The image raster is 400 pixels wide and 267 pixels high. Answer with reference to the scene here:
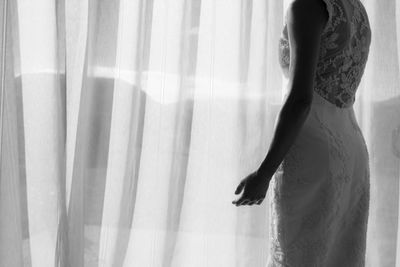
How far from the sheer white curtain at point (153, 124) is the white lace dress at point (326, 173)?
0.93 metres

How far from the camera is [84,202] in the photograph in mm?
2299

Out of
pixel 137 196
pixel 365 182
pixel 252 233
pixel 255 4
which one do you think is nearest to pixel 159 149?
pixel 137 196

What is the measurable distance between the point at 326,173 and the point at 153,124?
3.59 ft

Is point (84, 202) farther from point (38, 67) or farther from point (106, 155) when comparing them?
point (38, 67)

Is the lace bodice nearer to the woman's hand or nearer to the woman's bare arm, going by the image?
the woman's bare arm

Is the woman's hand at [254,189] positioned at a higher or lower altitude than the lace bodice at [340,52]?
lower

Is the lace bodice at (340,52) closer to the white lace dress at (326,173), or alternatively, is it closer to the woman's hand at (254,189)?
the white lace dress at (326,173)

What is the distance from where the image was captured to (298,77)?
1.19 m

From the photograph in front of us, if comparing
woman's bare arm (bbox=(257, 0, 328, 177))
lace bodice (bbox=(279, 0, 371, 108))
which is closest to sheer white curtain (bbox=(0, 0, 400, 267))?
lace bodice (bbox=(279, 0, 371, 108))

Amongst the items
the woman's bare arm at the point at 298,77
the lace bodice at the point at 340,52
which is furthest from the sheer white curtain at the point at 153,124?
the woman's bare arm at the point at 298,77

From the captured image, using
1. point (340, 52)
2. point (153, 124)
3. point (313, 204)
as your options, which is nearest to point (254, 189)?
point (313, 204)

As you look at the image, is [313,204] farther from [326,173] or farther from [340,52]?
[340,52]

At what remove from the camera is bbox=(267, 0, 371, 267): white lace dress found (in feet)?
4.14

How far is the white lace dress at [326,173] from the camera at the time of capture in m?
1.26
